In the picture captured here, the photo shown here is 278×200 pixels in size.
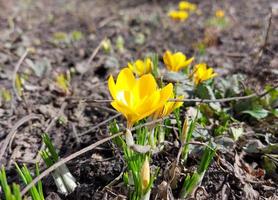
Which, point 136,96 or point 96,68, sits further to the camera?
point 96,68

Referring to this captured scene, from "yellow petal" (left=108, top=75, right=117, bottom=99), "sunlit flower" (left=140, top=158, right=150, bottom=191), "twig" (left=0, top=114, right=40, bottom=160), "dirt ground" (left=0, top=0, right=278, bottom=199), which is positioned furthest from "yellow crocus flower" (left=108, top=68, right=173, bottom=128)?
"twig" (left=0, top=114, right=40, bottom=160)

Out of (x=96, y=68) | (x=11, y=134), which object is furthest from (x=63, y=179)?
(x=96, y=68)

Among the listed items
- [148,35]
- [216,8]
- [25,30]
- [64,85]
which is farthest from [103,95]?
[216,8]

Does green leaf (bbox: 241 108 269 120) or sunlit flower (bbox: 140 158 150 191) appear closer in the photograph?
sunlit flower (bbox: 140 158 150 191)

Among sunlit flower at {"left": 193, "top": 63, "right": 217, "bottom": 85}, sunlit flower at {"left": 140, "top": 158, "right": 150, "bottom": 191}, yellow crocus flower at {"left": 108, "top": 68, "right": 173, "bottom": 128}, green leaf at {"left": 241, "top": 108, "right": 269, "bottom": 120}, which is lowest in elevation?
green leaf at {"left": 241, "top": 108, "right": 269, "bottom": 120}

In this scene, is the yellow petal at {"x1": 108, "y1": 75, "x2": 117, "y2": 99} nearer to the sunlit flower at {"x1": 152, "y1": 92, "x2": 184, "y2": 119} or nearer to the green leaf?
the sunlit flower at {"x1": 152, "y1": 92, "x2": 184, "y2": 119}

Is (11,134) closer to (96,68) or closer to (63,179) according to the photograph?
(63,179)

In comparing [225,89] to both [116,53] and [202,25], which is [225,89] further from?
[202,25]
